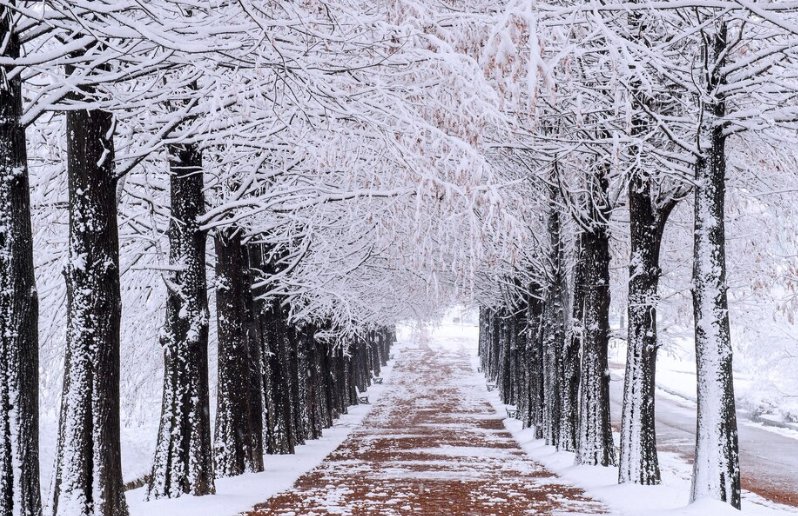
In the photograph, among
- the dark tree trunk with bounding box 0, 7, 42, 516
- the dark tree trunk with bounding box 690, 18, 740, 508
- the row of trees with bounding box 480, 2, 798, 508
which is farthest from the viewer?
the dark tree trunk with bounding box 690, 18, 740, 508

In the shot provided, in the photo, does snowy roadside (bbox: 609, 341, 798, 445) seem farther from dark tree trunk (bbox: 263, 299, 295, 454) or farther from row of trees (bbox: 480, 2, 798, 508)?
dark tree trunk (bbox: 263, 299, 295, 454)

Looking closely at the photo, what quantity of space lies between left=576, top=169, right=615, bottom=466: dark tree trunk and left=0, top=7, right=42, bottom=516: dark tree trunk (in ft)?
38.0

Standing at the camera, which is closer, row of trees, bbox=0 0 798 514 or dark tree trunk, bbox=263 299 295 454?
row of trees, bbox=0 0 798 514

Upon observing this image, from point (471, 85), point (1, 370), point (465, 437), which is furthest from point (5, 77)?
point (465, 437)

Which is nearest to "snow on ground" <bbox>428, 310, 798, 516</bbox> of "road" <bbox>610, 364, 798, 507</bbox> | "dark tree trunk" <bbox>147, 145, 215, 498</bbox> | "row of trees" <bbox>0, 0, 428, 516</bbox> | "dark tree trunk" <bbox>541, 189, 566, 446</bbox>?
"dark tree trunk" <bbox>541, 189, 566, 446</bbox>

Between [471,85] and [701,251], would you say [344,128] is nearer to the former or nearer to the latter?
[471,85]

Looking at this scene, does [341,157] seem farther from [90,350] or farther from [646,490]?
[646,490]

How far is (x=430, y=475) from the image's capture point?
17.2 meters

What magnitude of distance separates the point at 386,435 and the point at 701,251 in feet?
58.6

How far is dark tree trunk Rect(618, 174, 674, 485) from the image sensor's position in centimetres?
1365

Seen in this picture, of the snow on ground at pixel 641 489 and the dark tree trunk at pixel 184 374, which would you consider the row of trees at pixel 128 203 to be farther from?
the snow on ground at pixel 641 489

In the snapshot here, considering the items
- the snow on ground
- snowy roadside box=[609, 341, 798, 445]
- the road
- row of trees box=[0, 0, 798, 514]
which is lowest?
snowy roadside box=[609, 341, 798, 445]

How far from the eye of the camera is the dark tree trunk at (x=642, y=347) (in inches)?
537

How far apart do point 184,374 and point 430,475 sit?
6353mm
